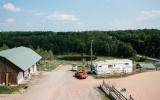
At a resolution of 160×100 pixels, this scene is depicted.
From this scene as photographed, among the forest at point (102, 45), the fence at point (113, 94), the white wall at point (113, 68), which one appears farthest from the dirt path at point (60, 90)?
the forest at point (102, 45)

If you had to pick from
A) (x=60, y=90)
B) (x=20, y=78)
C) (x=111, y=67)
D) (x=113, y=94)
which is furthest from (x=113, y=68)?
(x=113, y=94)

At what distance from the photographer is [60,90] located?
4097 cm

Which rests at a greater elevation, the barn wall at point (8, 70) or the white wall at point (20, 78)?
the barn wall at point (8, 70)

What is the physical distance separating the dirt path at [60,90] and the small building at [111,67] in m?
5.68

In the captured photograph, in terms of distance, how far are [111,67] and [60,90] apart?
65.3ft

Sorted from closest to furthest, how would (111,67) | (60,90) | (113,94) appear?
(113,94) < (60,90) < (111,67)

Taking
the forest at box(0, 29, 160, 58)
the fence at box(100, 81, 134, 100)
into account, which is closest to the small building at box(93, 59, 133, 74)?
the fence at box(100, 81, 134, 100)

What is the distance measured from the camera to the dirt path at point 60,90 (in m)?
36.6

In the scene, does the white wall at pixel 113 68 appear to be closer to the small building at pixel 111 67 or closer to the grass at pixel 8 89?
the small building at pixel 111 67

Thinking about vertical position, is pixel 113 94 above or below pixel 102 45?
below

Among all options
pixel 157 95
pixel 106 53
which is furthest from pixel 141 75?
pixel 106 53

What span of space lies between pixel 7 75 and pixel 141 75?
2526 centimetres

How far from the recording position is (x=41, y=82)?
48406mm

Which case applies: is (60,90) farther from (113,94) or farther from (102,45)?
(102,45)
